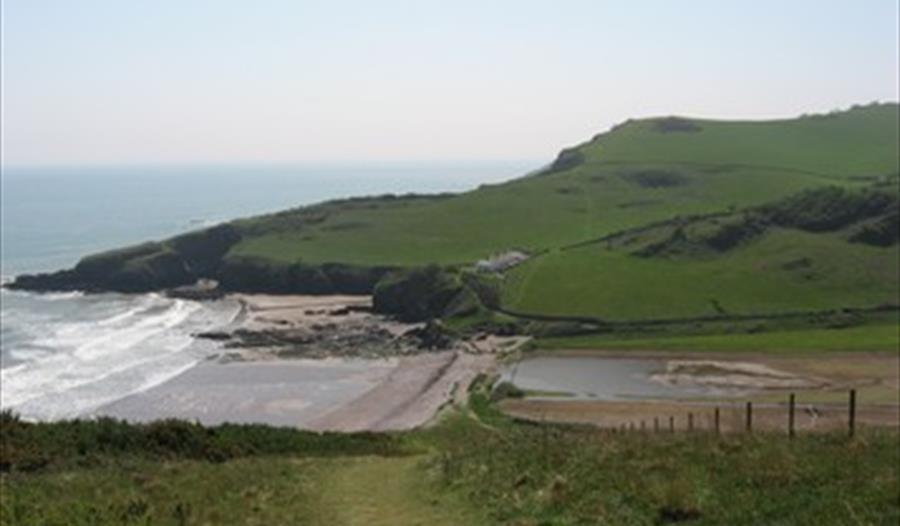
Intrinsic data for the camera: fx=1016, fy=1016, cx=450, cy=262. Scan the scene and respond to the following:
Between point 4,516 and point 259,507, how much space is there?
457 cm

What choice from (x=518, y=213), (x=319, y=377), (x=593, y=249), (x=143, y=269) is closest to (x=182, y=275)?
(x=143, y=269)

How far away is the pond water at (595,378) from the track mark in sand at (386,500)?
1909 inches

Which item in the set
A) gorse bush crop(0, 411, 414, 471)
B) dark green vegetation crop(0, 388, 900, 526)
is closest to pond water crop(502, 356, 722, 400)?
gorse bush crop(0, 411, 414, 471)

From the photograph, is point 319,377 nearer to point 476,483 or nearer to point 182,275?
point 476,483

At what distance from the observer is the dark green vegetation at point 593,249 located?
111 meters

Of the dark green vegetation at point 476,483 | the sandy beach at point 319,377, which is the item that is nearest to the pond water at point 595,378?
the sandy beach at point 319,377

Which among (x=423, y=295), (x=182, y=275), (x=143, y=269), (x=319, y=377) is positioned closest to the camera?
(x=319, y=377)

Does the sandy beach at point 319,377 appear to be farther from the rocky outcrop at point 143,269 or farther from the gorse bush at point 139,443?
the gorse bush at point 139,443

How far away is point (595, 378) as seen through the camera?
80938mm

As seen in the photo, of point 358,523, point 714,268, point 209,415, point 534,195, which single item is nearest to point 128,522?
point 358,523

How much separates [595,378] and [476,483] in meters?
61.4

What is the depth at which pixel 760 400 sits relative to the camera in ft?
221

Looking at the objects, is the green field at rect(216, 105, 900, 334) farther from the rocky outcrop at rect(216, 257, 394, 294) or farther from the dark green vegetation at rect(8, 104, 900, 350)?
the rocky outcrop at rect(216, 257, 394, 294)

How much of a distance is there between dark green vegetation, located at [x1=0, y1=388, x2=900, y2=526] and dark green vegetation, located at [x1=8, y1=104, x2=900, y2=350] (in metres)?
77.6
